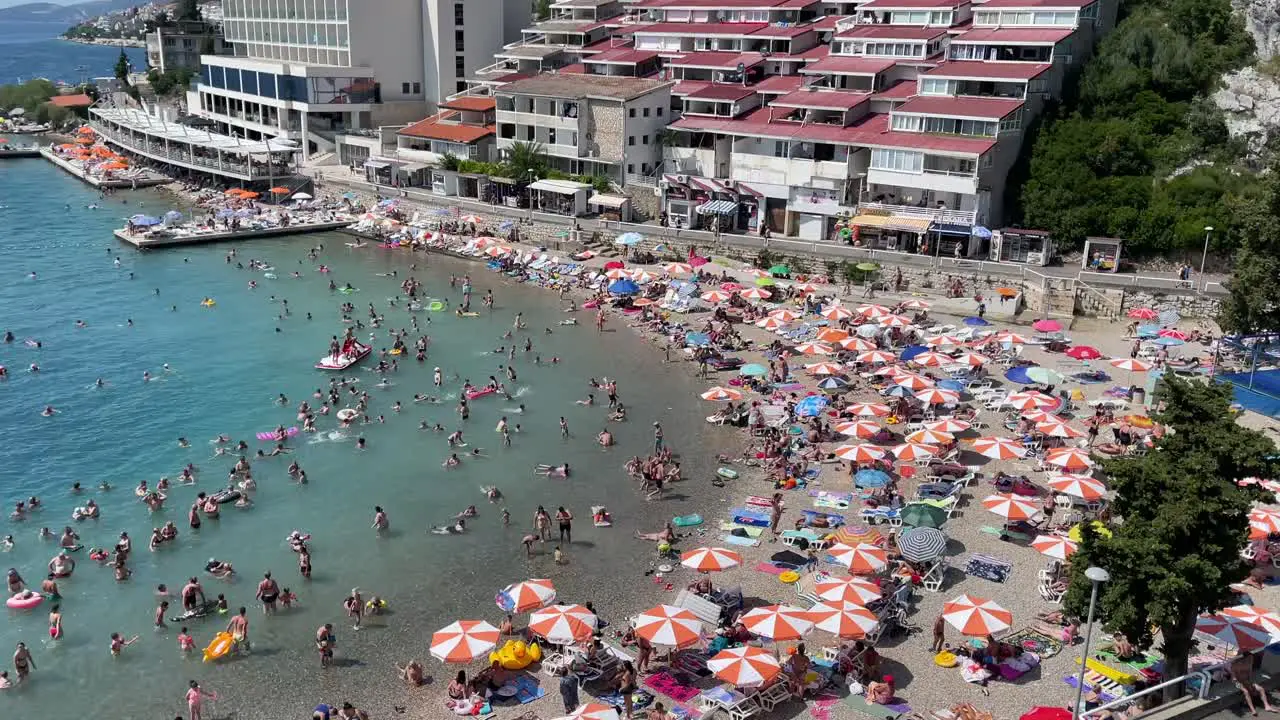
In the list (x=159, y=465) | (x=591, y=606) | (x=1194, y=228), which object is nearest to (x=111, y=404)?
(x=159, y=465)

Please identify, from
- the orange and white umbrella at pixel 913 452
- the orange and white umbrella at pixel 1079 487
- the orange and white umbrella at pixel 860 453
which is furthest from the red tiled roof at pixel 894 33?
the orange and white umbrella at pixel 1079 487

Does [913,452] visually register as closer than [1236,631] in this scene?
No

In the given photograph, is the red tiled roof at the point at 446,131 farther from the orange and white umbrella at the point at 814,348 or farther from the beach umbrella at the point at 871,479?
the beach umbrella at the point at 871,479

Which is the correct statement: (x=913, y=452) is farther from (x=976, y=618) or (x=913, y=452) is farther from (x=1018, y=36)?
(x=1018, y=36)

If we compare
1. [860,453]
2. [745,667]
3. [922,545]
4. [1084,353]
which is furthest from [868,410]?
[745,667]

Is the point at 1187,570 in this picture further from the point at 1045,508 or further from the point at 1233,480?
the point at 1045,508

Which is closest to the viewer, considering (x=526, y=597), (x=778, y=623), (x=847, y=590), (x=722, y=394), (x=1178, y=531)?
(x=1178, y=531)

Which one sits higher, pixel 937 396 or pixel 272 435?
pixel 937 396

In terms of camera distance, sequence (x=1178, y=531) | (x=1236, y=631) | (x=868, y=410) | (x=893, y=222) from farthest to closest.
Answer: (x=893, y=222), (x=868, y=410), (x=1236, y=631), (x=1178, y=531)
